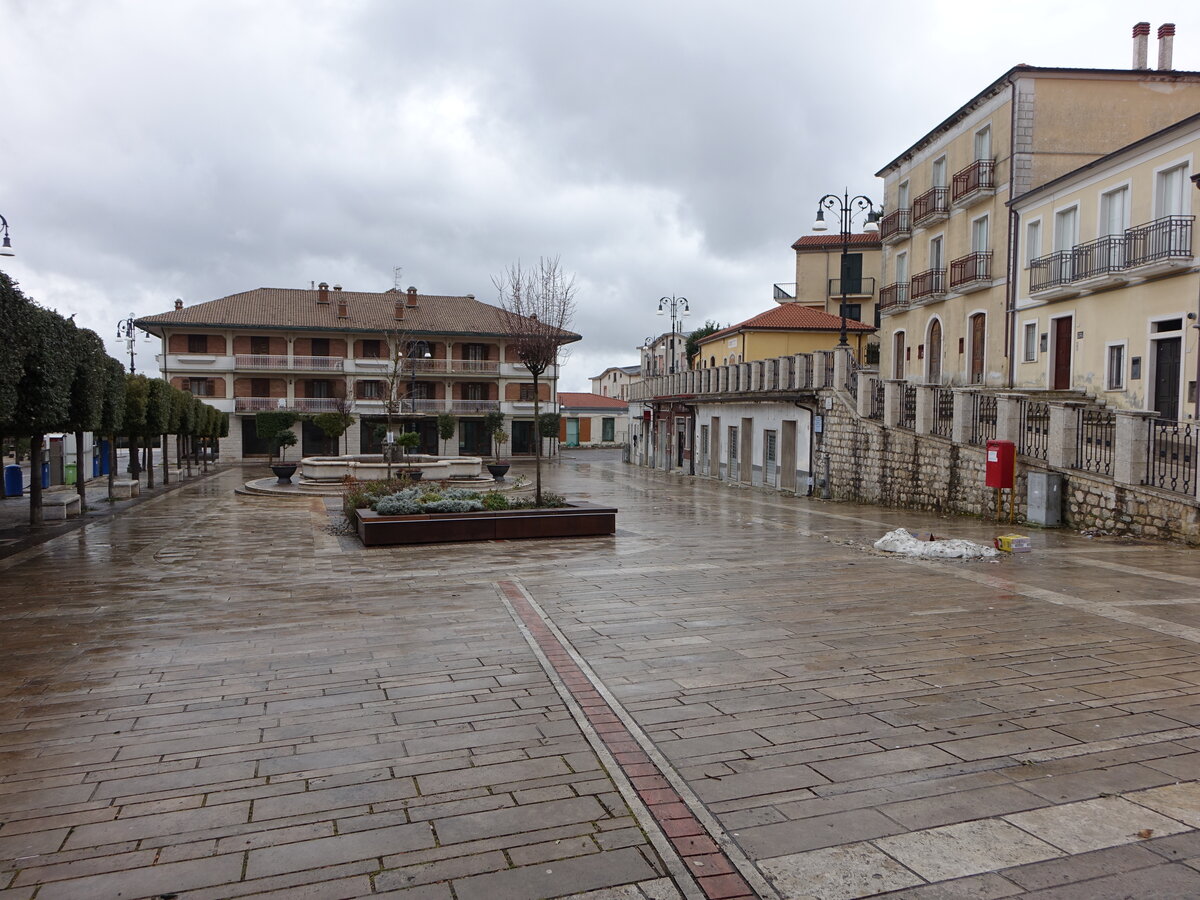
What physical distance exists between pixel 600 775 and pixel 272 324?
52479 mm

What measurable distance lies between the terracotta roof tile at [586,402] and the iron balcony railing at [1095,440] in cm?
6325

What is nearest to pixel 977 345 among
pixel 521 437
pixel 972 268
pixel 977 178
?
pixel 972 268

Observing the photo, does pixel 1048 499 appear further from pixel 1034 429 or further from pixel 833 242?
pixel 833 242

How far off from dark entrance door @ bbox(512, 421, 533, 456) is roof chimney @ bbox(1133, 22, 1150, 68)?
130ft

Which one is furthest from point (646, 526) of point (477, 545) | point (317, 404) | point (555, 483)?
point (317, 404)

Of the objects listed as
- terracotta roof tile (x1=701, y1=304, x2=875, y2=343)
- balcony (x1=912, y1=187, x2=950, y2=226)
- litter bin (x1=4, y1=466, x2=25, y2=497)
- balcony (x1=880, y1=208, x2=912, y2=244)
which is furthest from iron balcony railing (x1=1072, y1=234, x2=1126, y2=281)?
litter bin (x1=4, y1=466, x2=25, y2=497)

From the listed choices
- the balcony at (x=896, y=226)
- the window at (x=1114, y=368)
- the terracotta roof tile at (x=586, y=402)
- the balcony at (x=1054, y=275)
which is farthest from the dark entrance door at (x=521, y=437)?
the window at (x=1114, y=368)

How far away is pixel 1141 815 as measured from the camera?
12.6ft

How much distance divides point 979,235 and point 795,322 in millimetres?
13077

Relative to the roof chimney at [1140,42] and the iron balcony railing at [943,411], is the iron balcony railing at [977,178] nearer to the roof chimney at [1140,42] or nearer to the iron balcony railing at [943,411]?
the roof chimney at [1140,42]

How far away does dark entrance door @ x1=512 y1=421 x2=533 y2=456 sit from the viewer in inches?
2249

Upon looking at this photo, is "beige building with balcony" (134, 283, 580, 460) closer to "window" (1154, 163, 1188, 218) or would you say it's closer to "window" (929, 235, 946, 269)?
"window" (929, 235, 946, 269)

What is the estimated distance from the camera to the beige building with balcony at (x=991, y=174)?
23.3 m

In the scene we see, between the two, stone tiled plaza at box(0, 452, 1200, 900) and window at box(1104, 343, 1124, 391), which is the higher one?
window at box(1104, 343, 1124, 391)
